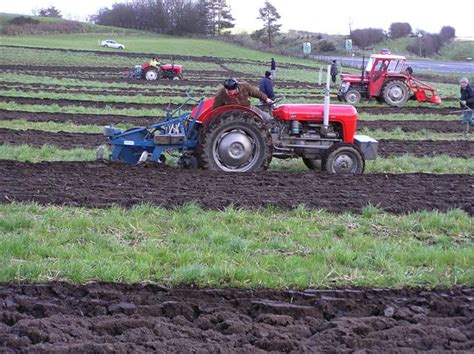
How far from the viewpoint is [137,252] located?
596cm

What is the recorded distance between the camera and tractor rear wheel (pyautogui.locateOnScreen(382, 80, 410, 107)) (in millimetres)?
22594

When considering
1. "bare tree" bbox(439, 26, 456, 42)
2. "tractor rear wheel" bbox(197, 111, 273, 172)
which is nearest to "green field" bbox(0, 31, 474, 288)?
"tractor rear wheel" bbox(197, 111, 273, 172)

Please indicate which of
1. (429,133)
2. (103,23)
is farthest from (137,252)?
(103,23)

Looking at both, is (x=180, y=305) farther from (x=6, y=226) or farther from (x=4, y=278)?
(x=6, y=226)

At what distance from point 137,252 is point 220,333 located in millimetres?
1782

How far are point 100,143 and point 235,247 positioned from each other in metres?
7.16

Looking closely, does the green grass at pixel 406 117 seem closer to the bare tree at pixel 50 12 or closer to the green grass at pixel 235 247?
the green grass at pixel 235 247

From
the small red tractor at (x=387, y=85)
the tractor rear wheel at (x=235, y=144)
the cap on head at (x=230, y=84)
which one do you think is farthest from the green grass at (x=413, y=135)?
the small red tractor at (x=387, y=85)

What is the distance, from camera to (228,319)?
462cm

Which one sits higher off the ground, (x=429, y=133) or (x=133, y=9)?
(x=133, y=9)

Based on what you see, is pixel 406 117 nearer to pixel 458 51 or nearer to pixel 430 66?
pixel 430 66

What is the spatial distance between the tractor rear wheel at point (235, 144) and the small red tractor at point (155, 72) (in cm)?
2227

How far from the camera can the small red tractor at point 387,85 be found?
2261 centimetres

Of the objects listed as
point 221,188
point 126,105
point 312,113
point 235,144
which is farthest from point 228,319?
point 126,105
